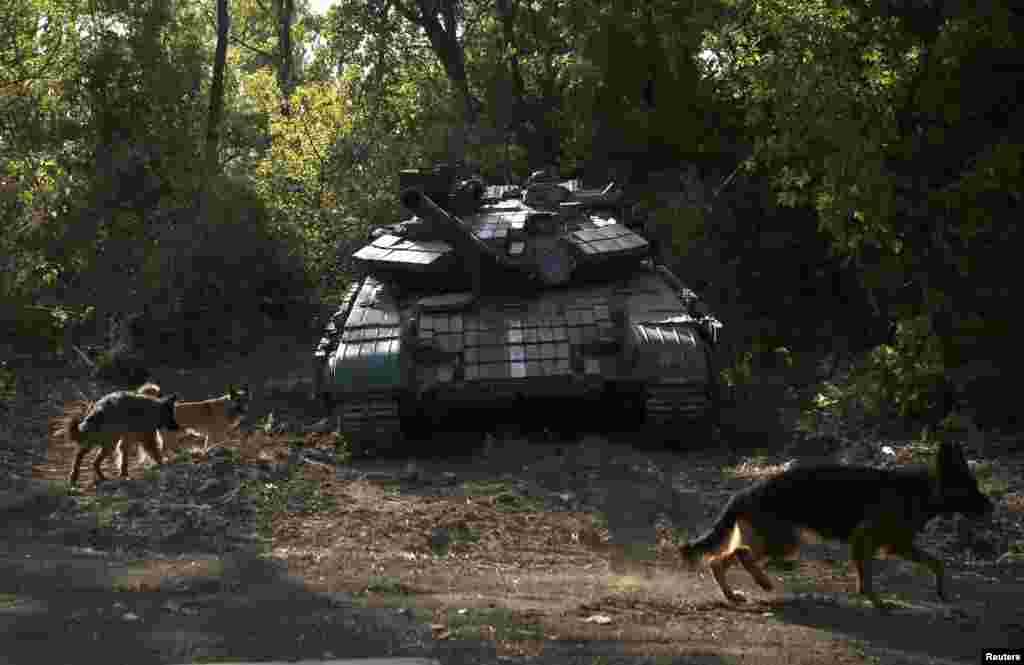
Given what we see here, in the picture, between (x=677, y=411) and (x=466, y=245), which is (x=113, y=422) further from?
(x=677, y=411)

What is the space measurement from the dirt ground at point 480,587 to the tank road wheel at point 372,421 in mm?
350

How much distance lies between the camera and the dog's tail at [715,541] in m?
7.30

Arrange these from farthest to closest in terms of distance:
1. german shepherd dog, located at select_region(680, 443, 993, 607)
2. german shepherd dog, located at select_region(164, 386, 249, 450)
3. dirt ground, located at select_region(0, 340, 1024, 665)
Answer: german shepherd dog, located at select_region(164, 386, 249, 450)
german shepherd dog, located at select_region(680, 443, 993, 607)
dirt ground, located at select_region(0, 340, 1024, 665)

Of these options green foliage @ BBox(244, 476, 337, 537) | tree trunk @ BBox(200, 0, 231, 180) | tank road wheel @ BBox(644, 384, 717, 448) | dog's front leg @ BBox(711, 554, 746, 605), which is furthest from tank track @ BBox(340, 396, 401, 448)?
tree trunk @ BBox(200, 0, 231, 180)

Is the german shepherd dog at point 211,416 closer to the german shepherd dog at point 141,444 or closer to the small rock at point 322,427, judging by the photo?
the german shepherd dog at point 141,444

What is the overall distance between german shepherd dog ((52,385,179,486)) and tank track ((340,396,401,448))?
1529mm

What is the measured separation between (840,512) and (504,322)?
250 inches

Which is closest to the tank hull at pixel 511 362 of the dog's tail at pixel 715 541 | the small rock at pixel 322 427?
the small rock at pixel 322 427

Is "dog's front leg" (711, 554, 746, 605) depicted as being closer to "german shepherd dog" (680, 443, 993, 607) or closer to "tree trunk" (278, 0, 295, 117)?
"german shepherd dog" (680, 443, 993, 607)

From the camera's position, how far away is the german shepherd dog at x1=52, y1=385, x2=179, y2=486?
11.3 metres

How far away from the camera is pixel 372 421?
12555 millimetres

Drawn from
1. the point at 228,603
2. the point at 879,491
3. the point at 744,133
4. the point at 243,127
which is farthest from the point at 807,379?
the point at 243,127

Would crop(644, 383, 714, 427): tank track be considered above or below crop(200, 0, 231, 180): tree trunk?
below

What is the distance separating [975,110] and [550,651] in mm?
5884
